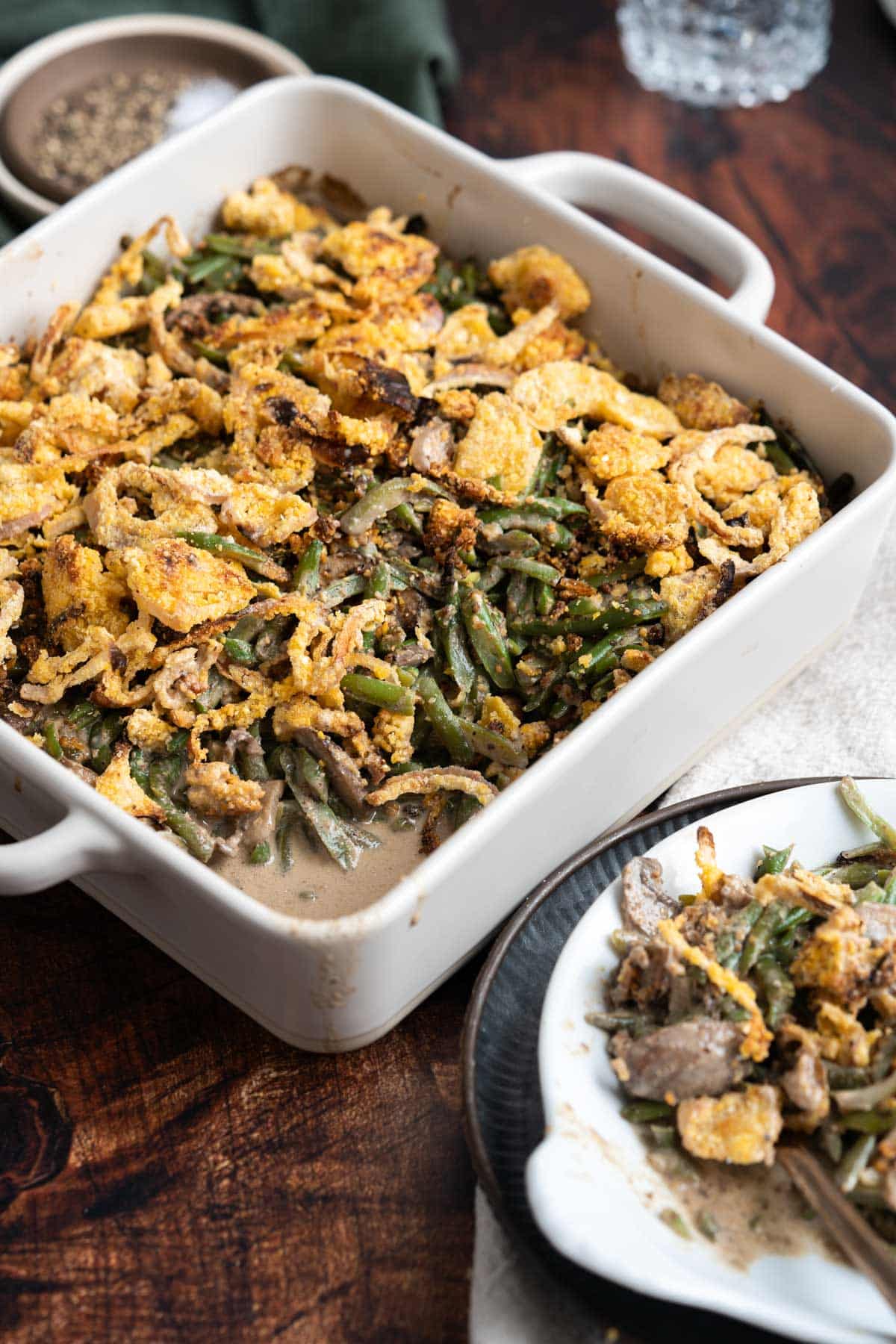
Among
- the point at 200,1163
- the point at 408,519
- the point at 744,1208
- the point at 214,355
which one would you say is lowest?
the point at 200,1163

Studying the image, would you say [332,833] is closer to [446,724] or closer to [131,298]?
[446,724]

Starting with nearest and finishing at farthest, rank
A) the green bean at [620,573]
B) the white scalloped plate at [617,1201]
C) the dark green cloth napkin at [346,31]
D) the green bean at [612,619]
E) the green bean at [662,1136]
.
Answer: the white scalloped plate at [617,1201], the green bean at [662,1136], the green bean at [612,619], the green bean at [620,573], the dark green cloth napkin at [346,31]

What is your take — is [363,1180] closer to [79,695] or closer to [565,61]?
[79,695]

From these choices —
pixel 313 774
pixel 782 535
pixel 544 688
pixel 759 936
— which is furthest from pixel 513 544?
pixel 759 936

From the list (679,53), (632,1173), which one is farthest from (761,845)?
(679,53)

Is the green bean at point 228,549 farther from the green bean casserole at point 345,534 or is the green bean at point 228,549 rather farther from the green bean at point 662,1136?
the green bean at point 662,1136

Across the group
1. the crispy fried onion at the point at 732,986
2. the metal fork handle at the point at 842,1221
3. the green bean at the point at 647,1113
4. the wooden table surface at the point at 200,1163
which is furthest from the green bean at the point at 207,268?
the metal fork handle at the point at 842,1221
